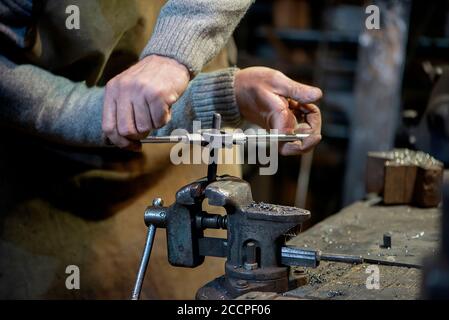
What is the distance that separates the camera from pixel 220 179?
1.46m

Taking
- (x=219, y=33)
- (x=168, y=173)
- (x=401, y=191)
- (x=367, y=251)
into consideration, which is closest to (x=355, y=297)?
(x=367, y=251)

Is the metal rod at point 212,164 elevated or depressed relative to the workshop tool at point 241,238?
elevated

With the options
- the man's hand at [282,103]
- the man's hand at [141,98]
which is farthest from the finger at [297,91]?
the man's hand at [141,98]

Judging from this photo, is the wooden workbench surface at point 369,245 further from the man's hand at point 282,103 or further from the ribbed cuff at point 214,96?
the ribbed cuff at point 214,96

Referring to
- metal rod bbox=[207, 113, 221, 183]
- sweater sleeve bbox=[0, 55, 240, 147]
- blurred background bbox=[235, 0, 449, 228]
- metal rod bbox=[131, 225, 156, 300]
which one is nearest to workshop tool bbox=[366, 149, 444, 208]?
sweater sleeve bbox=[0, 55, 240, 147]

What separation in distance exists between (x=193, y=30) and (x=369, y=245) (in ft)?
2.06

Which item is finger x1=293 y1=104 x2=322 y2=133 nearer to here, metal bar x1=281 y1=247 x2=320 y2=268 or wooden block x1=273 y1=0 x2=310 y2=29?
metal bar x1=281 y1=247 x2=320 y2=268

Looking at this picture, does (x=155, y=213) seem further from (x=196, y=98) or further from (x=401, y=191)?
(x=401, y=191)

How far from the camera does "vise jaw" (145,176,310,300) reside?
52.8 inches

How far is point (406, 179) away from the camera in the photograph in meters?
2.11

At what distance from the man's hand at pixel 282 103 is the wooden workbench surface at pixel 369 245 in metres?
0.24

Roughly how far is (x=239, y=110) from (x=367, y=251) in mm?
515

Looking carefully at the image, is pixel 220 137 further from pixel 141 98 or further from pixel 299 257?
pixel 299 257

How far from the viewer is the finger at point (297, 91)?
1734 millimetres
